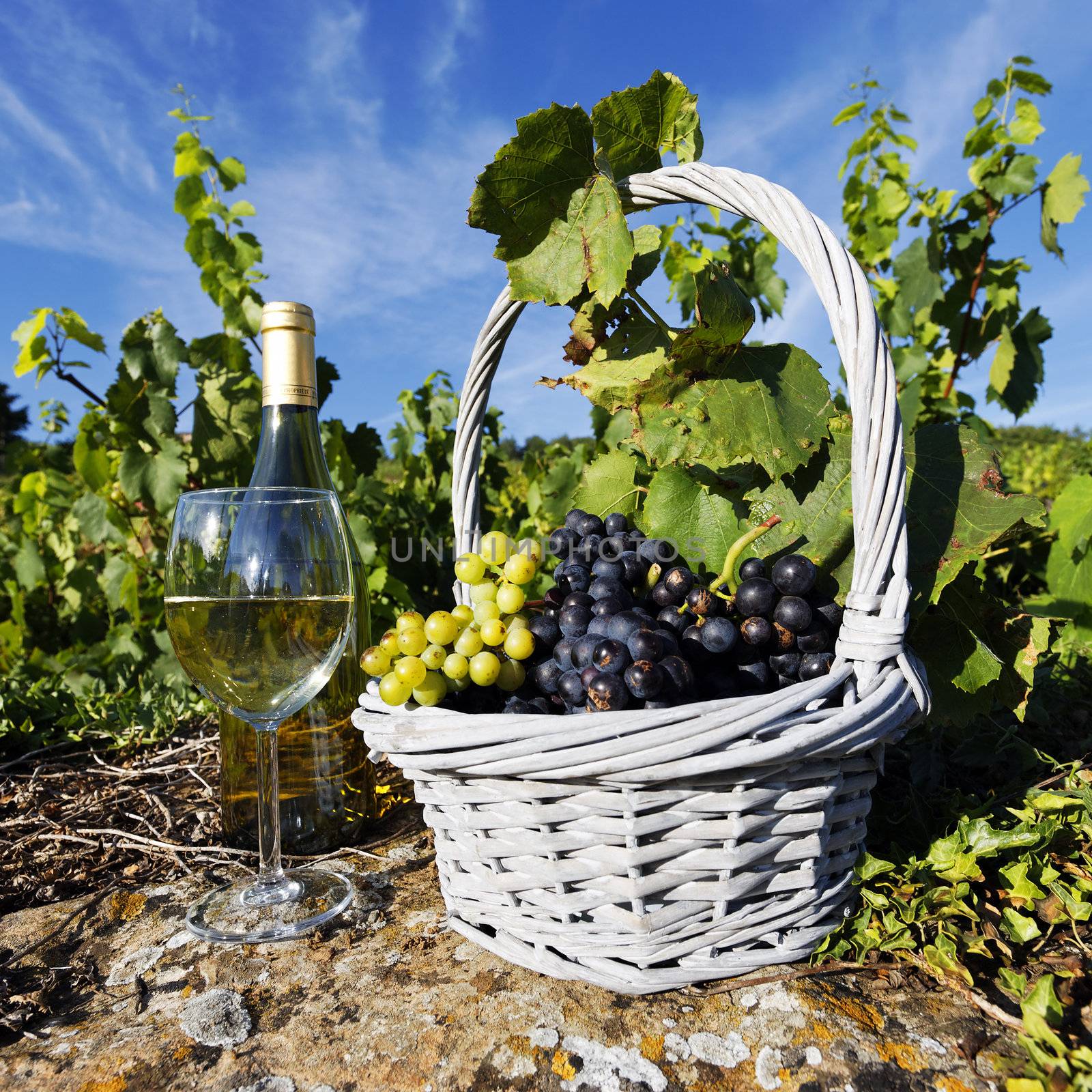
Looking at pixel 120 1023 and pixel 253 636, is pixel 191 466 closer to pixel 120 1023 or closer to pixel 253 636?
pixel 253 636

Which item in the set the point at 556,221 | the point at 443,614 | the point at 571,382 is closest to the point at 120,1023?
the point at 443,614

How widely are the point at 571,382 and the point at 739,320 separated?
Result: 0.84ft

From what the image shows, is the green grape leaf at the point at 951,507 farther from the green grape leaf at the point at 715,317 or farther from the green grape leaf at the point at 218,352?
the green grape leaf at the point at 218,352

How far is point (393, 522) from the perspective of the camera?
272cm

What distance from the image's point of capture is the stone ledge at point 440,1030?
0.75 metres

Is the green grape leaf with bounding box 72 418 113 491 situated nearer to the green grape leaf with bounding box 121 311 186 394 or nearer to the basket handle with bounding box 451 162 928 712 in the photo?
the green grape leaf with bounding box 121 311 186 394

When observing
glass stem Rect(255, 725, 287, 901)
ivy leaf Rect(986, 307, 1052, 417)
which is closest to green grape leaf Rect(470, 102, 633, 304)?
glass stem Rect(255, 725, 287, 901)

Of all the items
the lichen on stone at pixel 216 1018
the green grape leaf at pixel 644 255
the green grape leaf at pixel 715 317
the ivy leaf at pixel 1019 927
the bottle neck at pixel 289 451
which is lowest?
the lichen on stone at pixel 216 1018

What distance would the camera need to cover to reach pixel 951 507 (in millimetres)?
1047

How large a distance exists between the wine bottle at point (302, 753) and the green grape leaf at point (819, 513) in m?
0.69

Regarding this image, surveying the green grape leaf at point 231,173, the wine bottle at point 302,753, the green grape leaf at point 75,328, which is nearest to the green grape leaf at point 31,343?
the green grape leaf at point 75,328

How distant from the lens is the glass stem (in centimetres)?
110

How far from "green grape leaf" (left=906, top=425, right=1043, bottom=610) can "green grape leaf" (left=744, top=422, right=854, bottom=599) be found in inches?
3.3

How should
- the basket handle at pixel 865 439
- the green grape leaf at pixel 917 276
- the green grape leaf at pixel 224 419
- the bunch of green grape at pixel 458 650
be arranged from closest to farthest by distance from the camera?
1. the basket handle at pixel 865 439
2. the bunch of green grape at pixel 458 650
3. the green grape leaf at pixel 224 419
4. the green grape leaf at pixel 917 276
